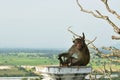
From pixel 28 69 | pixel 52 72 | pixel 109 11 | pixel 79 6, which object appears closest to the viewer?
pixel 52 72

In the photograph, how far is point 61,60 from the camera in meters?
7.16

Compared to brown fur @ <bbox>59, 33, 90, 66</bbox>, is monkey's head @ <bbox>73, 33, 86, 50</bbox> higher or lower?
higher

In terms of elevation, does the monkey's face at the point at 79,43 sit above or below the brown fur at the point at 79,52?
above

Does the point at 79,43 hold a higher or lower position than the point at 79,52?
higher

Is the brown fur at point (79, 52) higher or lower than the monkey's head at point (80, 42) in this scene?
lower

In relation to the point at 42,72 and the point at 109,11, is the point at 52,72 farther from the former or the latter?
the point at 109,11

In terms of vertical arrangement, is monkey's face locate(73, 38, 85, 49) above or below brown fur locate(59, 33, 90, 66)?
above

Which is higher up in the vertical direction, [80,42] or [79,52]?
[80,42]

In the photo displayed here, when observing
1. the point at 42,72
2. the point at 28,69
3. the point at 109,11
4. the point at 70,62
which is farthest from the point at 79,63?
the point at 28,69

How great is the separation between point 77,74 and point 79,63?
275mm

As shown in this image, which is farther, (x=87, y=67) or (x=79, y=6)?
(x=79, y=6)

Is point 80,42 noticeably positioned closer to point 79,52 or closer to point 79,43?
point 79,43

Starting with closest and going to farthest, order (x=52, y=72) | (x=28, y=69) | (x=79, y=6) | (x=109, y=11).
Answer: (x=52, y=72)
(x=109, y=11)
(x=79, y=6)
(x=28, y=69)

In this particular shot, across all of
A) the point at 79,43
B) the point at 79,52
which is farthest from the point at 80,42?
the point at 79,52
